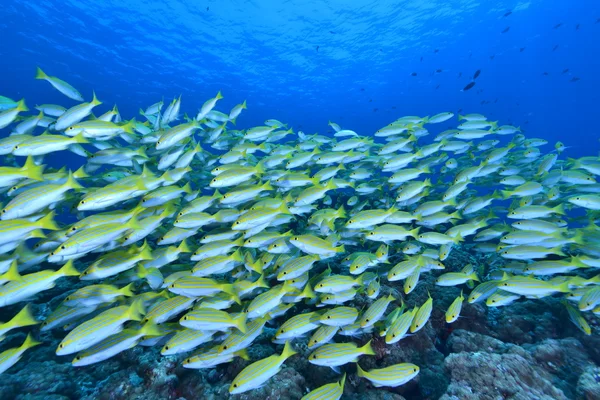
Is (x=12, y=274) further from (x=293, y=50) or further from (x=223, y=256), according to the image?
(x=293, y=50)

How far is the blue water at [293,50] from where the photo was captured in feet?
87.2

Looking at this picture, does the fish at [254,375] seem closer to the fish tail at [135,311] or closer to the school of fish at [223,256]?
the school of fish at [223,256]

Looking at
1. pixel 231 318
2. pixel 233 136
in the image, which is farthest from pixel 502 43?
pixel 231 318

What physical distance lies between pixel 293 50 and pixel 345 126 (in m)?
28.7

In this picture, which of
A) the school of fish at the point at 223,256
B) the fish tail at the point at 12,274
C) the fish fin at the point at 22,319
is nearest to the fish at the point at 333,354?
the school of fish at the point at 223,256

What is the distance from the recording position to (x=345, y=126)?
2447 inches

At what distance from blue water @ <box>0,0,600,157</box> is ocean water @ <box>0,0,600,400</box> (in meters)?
0.21

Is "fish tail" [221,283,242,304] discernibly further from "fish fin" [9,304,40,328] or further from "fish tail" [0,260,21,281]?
"fish tail" [0,260,21,281]

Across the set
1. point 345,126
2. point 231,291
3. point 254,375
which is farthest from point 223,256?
point 345,126

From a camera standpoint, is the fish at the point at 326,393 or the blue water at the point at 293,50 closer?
the fish at the point at 326,393

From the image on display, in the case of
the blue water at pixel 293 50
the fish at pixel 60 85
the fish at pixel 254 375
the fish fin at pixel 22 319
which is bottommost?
the fish at pixel 254 375

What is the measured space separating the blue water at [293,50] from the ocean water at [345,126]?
0.70ft

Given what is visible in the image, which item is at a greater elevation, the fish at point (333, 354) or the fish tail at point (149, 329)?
the fish tail at point (149, 329)

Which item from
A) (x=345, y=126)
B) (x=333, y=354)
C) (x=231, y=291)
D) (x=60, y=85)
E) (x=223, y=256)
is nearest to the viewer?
(x=333, y=354)
